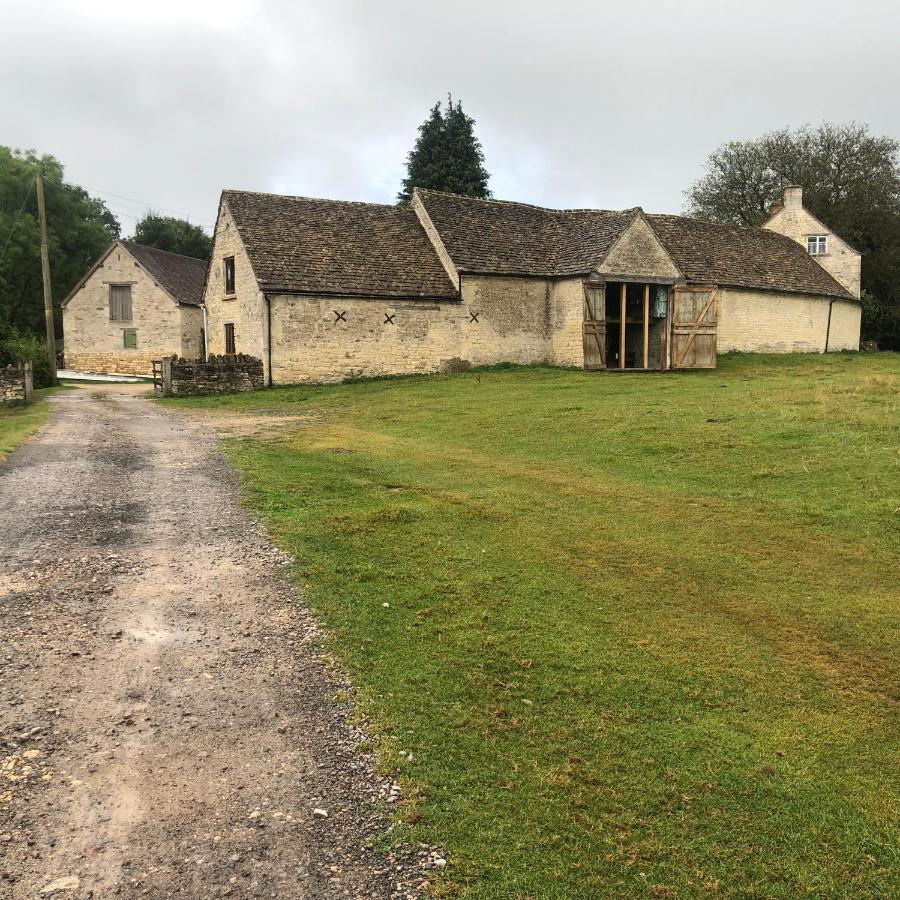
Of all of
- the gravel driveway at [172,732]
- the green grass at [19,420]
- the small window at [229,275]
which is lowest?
the gravel driveway at [172,732]

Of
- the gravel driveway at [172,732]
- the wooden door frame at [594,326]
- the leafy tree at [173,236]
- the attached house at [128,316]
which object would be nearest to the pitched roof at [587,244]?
the wooden door frame at [594,326]

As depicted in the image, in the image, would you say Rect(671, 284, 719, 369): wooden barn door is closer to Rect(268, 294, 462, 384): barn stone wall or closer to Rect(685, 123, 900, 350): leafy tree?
Rect(268, 294, 462, 384): barn stone wall

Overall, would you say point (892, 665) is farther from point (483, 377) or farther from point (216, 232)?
point (216, 232)

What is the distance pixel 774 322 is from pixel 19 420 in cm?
3369

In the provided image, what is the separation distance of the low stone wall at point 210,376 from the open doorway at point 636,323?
1515 centimetres

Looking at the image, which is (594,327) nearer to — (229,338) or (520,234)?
(520,234)

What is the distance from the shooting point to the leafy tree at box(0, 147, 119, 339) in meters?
48.2

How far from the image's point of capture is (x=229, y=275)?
31.3 m

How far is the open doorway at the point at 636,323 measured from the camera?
32281mm

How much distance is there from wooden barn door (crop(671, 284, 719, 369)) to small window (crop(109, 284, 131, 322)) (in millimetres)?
30726

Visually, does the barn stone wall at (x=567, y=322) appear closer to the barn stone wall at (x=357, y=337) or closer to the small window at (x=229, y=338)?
the barn stone wall at (x=357, y=337)

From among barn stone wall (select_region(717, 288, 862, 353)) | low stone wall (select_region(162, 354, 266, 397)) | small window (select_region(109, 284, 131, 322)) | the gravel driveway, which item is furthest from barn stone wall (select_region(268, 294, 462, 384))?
the gravel driveway

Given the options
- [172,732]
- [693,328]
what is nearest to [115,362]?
[693,328]

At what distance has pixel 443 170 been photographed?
53.9m
